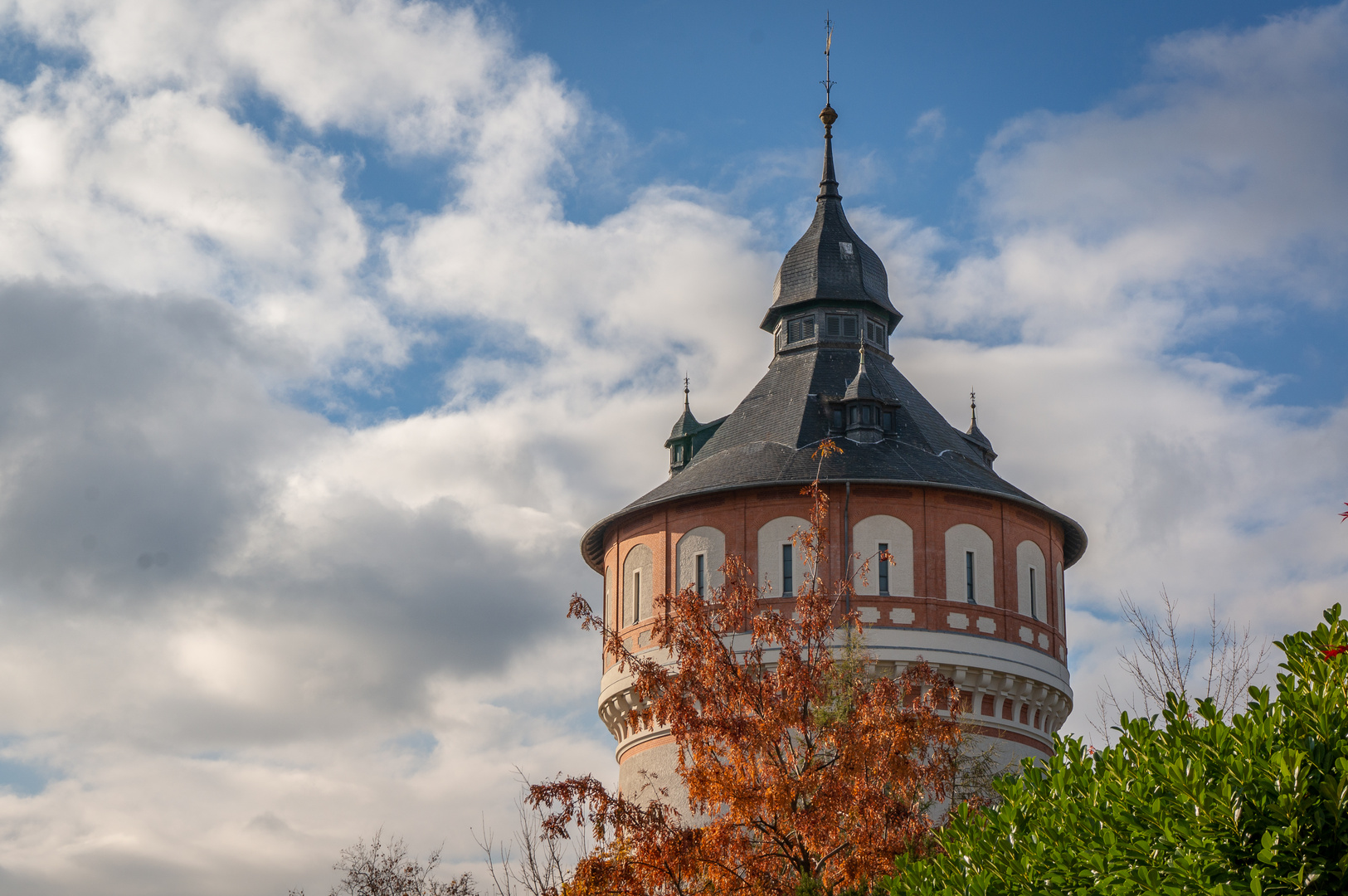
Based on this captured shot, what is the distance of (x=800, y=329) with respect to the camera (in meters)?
37.7


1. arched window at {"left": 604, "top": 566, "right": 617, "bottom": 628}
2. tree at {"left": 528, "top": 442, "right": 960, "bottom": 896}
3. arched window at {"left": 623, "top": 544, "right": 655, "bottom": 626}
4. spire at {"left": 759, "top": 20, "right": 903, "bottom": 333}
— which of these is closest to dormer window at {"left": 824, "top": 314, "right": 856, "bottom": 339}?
spire at {"left": 759, "top": 20, "right": 903, "bottom": 333}

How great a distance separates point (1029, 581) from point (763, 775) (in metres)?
17.8

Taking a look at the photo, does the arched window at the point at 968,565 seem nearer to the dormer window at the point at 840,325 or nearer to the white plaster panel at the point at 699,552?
the white plaster panel at the point at 699,552

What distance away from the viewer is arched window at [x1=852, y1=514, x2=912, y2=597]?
102 ft

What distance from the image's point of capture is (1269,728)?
8391 mm

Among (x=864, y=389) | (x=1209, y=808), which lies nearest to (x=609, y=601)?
(x=864, y=389)

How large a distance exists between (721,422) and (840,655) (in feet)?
30.0

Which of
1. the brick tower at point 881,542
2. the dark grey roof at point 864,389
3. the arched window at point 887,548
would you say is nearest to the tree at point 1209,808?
the brick tower at point 881,542

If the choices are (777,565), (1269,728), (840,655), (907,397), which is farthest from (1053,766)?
(907,397)

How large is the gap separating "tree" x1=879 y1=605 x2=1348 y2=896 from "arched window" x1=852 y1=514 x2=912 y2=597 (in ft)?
69.0

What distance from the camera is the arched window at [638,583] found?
3309cm

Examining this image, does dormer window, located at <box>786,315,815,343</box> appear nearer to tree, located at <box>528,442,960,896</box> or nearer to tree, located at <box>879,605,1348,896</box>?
tree, located at <box>528,442,960,896</box>

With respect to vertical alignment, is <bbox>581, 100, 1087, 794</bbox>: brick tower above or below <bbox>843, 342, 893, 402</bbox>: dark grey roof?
below

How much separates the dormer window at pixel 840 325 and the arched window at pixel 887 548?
7.08 meters
